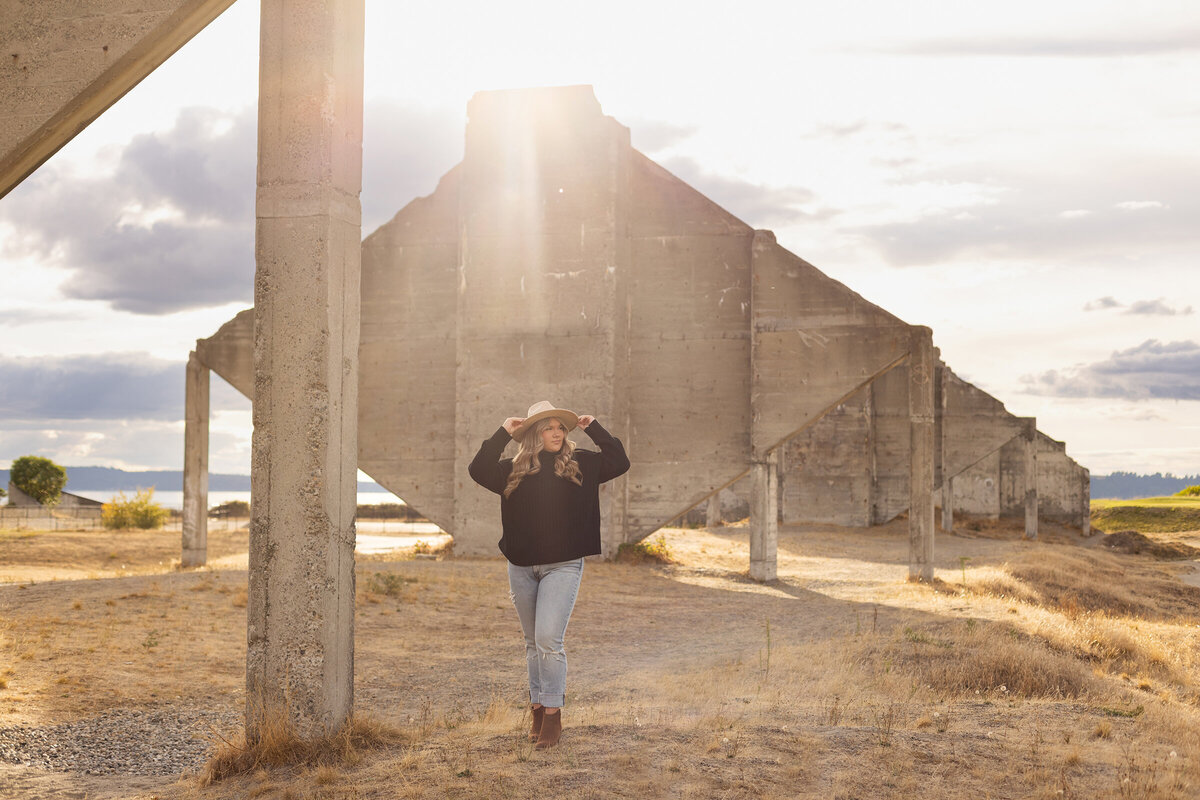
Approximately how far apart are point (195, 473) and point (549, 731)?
652 inches

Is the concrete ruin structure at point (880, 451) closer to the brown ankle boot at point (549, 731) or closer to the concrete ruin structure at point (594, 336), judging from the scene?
the concrete ruin structure at point (594, 336)

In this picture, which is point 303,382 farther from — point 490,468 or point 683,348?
point 683,348

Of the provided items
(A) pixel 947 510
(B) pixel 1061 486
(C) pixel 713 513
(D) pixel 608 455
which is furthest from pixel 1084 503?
(D) pixel 608 455

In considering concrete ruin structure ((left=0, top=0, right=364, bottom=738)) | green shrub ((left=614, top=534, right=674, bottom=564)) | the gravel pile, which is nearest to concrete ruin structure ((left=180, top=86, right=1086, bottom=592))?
green shrub ((left=614, top=534, right=674, bottom=564))

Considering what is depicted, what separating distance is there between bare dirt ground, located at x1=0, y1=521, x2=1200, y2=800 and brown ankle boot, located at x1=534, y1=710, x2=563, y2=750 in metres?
0.12

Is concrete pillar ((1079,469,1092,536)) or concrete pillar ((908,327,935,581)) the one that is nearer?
concrete pillar ((908,327,935,581))

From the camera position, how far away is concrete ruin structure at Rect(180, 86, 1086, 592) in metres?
19.3

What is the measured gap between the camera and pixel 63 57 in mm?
6637

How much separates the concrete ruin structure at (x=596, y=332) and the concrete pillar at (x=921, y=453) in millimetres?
47

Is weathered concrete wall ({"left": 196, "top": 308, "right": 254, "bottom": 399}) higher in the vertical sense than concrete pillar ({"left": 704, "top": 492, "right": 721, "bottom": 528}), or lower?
higher

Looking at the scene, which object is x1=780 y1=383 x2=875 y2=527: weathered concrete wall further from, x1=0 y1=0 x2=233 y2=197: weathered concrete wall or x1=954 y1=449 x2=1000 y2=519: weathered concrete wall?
x1=0 y1=0 x2=233 y2=197: weathered concrete wall

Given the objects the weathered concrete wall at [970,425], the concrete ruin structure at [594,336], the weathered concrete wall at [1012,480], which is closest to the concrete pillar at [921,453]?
the concrete ruin structure at [594,336]

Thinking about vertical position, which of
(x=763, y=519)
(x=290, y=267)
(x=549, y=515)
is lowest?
(x=763, y=519)

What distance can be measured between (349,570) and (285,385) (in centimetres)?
134
